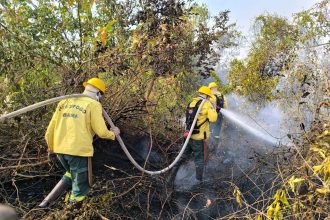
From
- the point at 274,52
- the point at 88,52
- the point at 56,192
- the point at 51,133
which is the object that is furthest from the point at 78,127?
the point at 274,52

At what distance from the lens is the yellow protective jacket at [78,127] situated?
443 cm

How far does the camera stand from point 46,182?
18.1 feet

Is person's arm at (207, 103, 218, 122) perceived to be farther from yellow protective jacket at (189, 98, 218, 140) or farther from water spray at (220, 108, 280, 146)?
water spray at (220, 108, 280, 146)

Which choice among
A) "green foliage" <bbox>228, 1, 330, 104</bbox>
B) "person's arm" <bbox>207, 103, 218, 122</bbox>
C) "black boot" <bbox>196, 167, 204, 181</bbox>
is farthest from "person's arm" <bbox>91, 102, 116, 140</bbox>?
"green foliage" <bbox>228, 1, 330, 104</bbox>

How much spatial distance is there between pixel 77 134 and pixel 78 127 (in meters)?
0.08

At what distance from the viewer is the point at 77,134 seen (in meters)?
4.43

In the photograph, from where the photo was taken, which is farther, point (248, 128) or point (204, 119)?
point (248, 128)

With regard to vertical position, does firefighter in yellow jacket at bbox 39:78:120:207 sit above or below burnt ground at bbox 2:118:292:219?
above

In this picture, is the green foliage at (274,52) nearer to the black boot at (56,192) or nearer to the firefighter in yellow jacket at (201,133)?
the firefighter in yellow jacket at (201,133)

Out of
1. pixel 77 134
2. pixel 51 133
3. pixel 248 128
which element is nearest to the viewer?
pixel 77 134

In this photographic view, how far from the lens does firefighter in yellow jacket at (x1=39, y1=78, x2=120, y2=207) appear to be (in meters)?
4.44

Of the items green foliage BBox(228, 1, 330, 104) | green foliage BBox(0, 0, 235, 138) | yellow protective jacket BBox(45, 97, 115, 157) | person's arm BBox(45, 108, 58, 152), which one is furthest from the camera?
green foliage BBox(228, 1, 330, 104)

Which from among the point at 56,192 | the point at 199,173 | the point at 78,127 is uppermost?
the point at 78,127

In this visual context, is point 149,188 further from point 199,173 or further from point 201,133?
point 201,133
